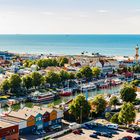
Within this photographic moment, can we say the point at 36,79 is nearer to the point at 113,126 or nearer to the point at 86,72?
Result: the point at 86,72

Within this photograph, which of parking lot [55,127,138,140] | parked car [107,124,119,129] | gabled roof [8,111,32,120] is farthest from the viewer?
parked car [107,124,119,129]

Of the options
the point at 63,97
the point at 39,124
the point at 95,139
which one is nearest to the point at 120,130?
the point at 95,139

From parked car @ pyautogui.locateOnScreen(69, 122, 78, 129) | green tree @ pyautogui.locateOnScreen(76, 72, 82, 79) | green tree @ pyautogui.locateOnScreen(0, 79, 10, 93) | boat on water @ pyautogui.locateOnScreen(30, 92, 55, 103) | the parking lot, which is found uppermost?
green tree @ pyautogui.locateOnScreen(76, 72, 82, 79)

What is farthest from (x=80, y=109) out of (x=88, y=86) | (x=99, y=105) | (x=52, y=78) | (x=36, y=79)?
(x=88, y=86)

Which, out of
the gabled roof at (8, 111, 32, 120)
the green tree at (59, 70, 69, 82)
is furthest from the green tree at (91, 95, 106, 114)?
the green tree at (59, 70, 69, 82)

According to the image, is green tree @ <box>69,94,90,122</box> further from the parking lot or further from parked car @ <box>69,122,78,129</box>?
the parking lot

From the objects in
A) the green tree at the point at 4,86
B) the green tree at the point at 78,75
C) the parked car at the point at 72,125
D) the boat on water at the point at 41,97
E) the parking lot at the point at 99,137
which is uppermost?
the green tree at the point at 78,75

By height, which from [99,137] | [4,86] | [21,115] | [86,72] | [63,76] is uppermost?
[86,72]

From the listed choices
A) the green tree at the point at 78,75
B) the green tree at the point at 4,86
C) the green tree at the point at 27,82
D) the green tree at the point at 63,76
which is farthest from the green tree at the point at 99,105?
the green tree at the point at 78,75

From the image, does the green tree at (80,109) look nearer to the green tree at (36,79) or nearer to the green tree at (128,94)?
the green tree at (128,94)
